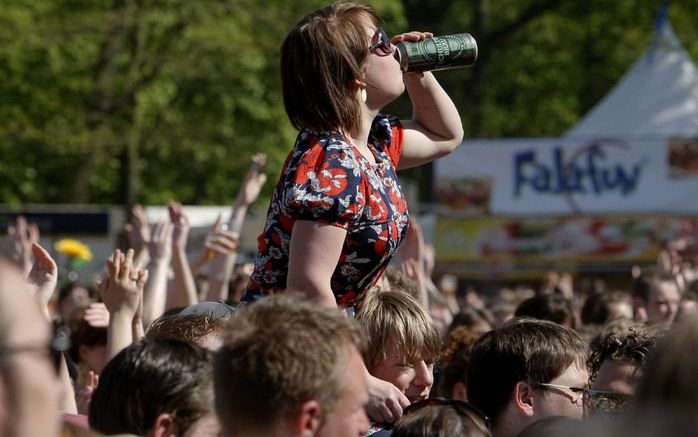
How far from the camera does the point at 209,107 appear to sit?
80.2ft

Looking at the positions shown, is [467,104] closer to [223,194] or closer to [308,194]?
[223,194]

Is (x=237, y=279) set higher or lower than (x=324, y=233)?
lower

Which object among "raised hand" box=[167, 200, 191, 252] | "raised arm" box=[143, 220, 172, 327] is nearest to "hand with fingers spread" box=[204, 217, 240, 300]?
"raised hand" box=[167, 200, 191, 252]

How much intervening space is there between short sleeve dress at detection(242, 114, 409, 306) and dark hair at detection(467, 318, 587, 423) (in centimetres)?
51

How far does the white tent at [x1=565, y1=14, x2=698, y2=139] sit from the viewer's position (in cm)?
1938

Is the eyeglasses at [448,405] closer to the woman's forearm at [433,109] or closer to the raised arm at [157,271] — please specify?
the woman's forearm at [433,109]

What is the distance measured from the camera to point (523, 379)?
370 centimetres

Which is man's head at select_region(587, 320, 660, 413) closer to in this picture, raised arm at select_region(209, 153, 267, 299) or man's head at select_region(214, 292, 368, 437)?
man's head at select_region(214, 292, 368, 437)

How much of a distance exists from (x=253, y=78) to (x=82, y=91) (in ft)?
11.2

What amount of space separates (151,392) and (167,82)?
74.6 feet

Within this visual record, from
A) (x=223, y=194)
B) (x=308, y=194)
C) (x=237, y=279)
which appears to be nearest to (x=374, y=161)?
(x=308, y=194)

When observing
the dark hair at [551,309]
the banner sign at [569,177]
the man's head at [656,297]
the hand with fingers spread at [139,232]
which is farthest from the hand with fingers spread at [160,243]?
the banner sign at [569,177]

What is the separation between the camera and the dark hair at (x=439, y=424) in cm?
296

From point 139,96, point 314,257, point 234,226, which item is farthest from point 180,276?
point 139,96
